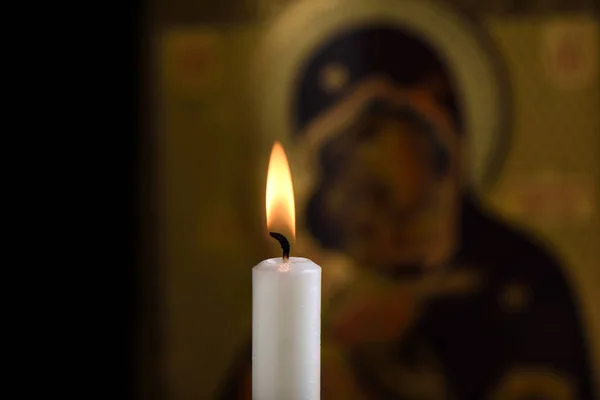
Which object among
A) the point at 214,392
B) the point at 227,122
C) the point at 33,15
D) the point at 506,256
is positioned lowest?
the point at 214,392

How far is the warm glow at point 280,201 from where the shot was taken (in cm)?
46

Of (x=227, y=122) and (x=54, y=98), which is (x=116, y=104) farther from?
(x=227, y=122)

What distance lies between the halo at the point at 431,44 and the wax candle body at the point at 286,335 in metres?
1.00

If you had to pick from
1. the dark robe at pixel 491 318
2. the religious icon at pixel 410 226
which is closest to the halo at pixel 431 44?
the religious icon at pixel 410 226

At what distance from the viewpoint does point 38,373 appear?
1.35 metres

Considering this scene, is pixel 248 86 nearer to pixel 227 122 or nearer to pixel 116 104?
pixel 227 122

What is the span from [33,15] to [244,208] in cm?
57

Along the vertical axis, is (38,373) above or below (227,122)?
below

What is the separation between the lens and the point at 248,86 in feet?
4.66

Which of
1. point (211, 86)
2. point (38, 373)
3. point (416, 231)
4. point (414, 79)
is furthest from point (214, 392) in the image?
point (414, 79)

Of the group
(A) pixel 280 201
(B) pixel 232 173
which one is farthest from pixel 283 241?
(B) pixel 232 173

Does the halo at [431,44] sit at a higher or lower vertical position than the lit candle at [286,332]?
higher

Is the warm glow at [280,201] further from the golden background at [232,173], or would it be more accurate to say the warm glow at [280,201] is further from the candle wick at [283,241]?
the golden background at [232,173]

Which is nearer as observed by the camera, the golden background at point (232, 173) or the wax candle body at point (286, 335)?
the wax candle body at point (286, 335)
